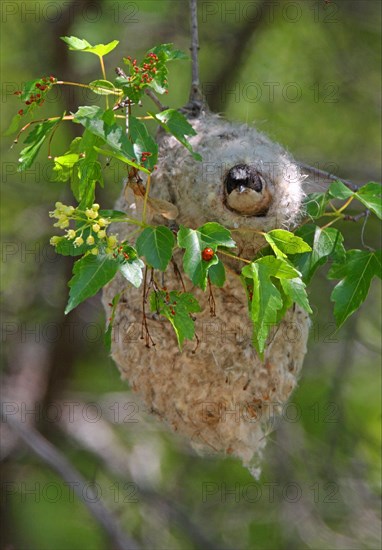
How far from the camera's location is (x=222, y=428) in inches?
109

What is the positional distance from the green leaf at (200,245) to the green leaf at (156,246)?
0.03m

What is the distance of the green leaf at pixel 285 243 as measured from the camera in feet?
6.95

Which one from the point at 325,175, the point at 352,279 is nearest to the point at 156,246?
the point at 352,279

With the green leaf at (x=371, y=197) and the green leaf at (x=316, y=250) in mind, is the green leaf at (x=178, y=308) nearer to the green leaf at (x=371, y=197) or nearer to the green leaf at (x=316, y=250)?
the green leaf at (x=316, y=250)

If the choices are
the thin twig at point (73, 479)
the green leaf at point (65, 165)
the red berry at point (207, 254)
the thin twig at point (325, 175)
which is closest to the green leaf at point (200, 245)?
Answer: the red berry at point (207, 254)

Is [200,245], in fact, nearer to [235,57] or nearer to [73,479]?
[73,479]

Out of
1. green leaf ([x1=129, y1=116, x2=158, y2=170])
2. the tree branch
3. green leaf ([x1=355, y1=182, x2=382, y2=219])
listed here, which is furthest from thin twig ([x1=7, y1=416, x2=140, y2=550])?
green leaf ([x1=129, y1=116, x2=158, y2=170])

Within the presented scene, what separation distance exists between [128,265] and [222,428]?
0.93m

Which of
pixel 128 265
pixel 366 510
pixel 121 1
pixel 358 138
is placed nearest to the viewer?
pixel 128 265

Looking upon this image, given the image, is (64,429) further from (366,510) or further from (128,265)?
(128,265)

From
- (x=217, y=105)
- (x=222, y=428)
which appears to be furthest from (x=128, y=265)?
(x=217, y=105)

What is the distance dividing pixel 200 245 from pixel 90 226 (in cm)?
24

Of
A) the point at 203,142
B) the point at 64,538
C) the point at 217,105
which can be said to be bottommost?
the point at 64,538

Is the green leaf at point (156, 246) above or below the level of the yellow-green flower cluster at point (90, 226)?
below
